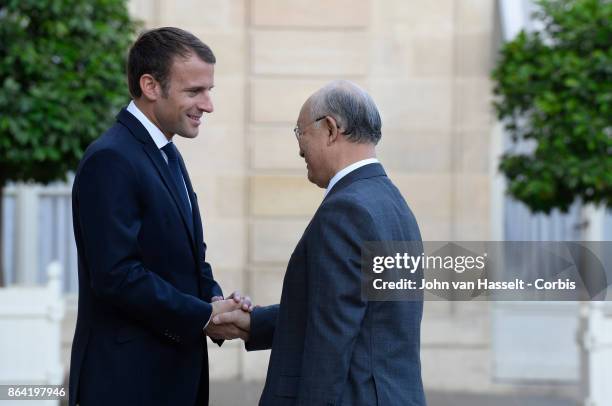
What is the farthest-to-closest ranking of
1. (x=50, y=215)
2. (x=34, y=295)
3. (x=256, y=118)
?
1. (x=50, y=215)
2. (x=256, y=118)
3. (x=34, y=295)

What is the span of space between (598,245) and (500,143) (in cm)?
129

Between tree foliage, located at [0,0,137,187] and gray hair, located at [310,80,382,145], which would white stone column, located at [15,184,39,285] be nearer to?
tree foliage, located at [0,0,137,187]

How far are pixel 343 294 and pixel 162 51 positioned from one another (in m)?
1.10

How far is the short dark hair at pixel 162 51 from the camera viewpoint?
354cm

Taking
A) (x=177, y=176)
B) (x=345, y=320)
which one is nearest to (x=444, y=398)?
(x=177, y=176)

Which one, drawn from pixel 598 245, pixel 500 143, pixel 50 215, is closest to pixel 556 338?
pixel 598 245

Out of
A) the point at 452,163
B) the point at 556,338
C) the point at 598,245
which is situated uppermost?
the point at 452,163

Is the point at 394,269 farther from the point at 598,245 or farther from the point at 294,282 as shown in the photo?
the point at 598,245

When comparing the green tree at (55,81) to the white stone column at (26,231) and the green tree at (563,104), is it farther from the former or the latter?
the green tree at (563,104)

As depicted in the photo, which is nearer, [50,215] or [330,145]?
[330,145]

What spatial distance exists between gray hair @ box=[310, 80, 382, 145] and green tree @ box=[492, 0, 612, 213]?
15.0 ft

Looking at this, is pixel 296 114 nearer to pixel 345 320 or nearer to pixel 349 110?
pixel 349 110

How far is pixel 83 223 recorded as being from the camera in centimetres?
338

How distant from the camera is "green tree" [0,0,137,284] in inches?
274
